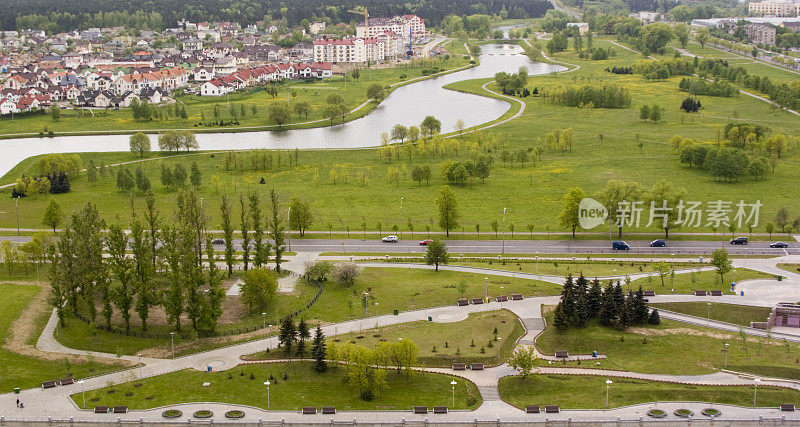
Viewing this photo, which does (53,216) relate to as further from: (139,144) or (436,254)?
(436,254)

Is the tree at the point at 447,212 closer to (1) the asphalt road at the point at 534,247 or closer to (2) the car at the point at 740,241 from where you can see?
(1) the asphalt road at the point at 534,247

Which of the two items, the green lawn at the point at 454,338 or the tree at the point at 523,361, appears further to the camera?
the green lawn at the point at 454,338

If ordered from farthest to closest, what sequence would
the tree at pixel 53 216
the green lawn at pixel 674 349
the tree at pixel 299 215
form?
1. the tree at pixel 53 216
2. the tree at pixel 299 215
3. the green lawn at pixel 674 349

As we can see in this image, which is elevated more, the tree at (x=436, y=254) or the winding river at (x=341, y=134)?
the winding river at (x=341, y=134)

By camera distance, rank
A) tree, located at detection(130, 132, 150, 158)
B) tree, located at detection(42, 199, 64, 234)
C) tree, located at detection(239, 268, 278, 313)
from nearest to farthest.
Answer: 1. tree, located at detection(239, 268, 278, 313)
2. tree, located at detection(42, 199, 64, 234)
3. tree, located at detection(130, 132, 150, 158)

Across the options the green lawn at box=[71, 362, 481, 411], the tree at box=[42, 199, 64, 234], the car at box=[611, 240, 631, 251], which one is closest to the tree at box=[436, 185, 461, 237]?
the car at box=[611, 240, 631, 251]

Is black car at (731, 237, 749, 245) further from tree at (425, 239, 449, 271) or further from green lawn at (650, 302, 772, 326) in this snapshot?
tree at (425, 239, 449, 271)

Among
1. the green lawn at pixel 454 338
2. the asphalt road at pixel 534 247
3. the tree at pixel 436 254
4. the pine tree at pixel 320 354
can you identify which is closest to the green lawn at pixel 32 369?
the green lawn at pixel 454 338
